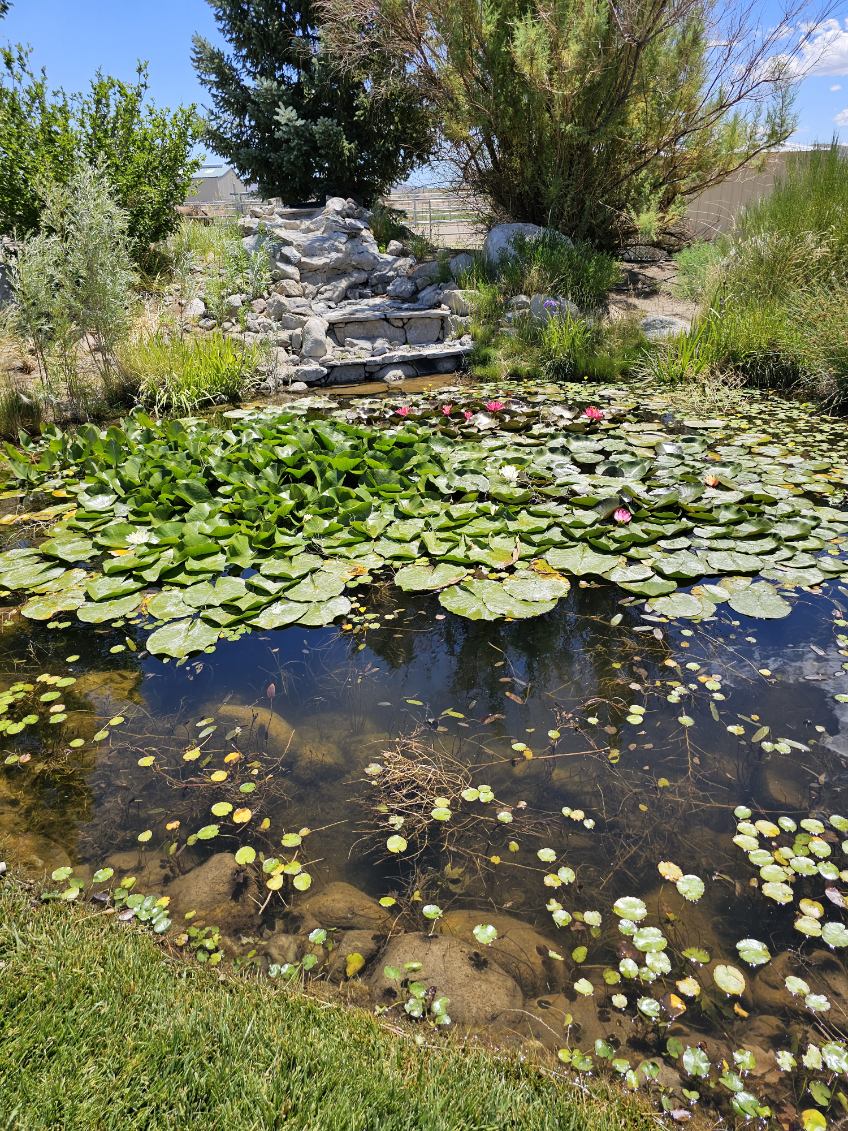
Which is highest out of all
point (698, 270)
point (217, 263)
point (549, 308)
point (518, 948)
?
point (217, 263)

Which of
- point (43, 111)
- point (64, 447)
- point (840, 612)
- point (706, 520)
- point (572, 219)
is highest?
point (43, 111)

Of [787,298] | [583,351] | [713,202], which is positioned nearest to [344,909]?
[583,351]

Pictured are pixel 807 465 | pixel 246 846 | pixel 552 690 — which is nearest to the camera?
pixel 246 846

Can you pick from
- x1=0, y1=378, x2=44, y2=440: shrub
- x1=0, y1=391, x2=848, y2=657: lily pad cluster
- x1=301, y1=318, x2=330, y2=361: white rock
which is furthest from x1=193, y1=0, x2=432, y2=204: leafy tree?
x1=0, y1=391, x2=848, y2=657: lily pad cluster

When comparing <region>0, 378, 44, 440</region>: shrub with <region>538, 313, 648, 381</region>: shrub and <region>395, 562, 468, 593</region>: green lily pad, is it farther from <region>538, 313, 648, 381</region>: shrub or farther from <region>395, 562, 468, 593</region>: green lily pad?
<region>538, 313, 648, 381</region>: shrub

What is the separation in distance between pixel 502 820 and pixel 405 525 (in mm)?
1903

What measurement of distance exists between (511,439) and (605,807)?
133 inches

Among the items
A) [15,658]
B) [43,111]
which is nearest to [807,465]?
[15,658]

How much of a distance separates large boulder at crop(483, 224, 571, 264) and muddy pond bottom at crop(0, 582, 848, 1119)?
7.98 meters

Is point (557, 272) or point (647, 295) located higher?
point (557, 272)

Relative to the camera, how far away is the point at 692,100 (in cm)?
952

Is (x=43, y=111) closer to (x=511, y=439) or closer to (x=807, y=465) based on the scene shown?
(x=511, y=439)

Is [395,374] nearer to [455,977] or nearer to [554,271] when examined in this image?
[554,271]

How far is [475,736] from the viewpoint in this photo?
2344 mm
